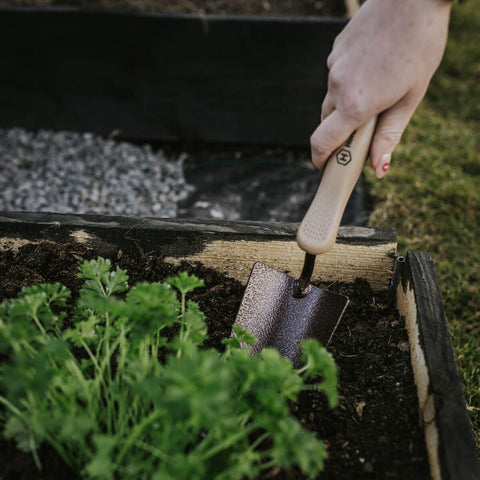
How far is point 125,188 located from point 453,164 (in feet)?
6.34

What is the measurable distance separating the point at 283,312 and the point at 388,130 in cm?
59

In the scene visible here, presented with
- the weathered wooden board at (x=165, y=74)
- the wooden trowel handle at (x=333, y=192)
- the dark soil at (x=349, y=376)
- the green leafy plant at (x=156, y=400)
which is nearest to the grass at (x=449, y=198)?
the dark soil at (x=349, y=376)

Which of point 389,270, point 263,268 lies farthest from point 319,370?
point 389,270

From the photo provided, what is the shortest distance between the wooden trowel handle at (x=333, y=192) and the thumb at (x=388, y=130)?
19mm

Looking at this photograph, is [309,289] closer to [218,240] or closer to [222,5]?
[218,240]

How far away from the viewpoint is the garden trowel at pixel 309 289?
1.20m

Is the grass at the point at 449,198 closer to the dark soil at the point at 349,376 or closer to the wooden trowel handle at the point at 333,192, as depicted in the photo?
the dark soil at the point at 349,376

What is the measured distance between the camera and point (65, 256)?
4.70 ft

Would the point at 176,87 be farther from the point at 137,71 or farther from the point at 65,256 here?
the point at 65,256

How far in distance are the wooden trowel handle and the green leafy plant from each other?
0.32 m

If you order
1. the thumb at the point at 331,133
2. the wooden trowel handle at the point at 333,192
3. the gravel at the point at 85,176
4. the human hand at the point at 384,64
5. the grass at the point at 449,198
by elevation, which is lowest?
the gravel at the point at 85,176

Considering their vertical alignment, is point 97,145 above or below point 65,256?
below

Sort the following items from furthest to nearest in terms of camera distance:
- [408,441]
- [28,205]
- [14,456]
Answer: [28,205] < [408,441] < [14,456]

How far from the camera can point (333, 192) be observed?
1210 millimetres
